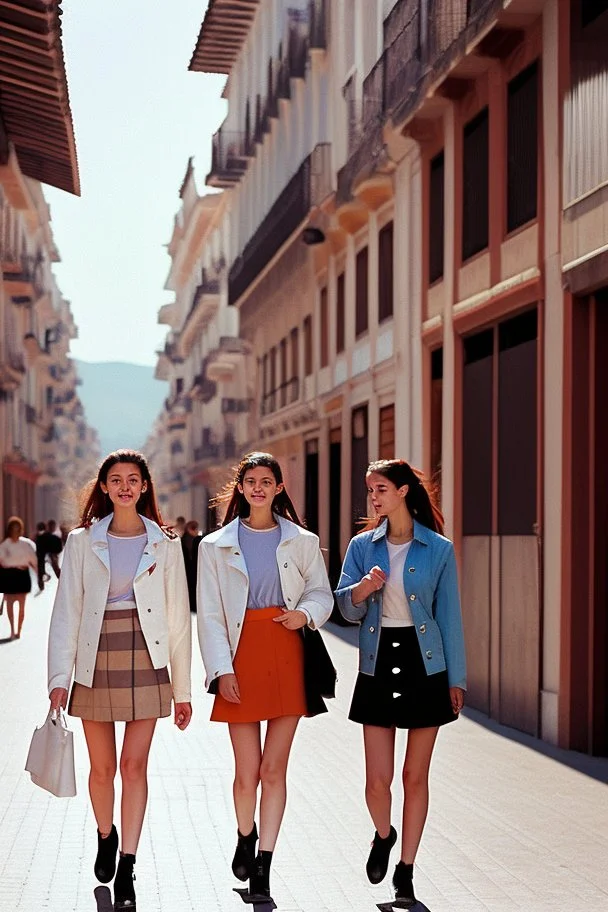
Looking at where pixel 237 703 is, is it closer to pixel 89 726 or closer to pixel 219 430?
pixel 89 726

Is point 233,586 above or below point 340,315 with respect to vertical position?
below

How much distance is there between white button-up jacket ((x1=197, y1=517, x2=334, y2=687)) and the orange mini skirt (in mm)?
63

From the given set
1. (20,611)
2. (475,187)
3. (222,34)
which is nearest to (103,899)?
(475,187)

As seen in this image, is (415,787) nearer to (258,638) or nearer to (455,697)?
(455,697)

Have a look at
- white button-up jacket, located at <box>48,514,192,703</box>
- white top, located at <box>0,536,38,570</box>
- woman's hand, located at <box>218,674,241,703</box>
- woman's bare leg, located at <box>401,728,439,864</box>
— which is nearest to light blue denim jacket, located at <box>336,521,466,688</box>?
woman's bare leg, located at <box>401,728,439,864</box>

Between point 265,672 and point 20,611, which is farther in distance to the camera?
point 20,611

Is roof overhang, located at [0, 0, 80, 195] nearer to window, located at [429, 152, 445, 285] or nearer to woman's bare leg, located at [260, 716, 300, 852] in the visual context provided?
window, located at [429, 152, 445, 285]

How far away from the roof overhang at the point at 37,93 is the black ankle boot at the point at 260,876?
1966 cm

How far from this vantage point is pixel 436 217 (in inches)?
789

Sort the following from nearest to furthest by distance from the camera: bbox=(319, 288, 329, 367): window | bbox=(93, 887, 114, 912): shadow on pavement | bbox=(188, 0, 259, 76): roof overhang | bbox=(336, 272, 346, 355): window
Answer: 1. bbox=(93, 887, 114, 912): shadow on pavement
2. bbox=(336, 272, 346, 355): window
3. bbox=(319, 288, 329, 367): window
4. bbox=(188, 0, 259, 76): roof overhang

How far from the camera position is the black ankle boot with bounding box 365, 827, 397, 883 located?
7.60m

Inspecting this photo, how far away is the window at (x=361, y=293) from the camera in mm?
28266

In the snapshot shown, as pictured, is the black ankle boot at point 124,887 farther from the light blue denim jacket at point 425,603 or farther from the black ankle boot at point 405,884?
the light blue denim jacket at point 425,603

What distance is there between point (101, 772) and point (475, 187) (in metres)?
11.2
